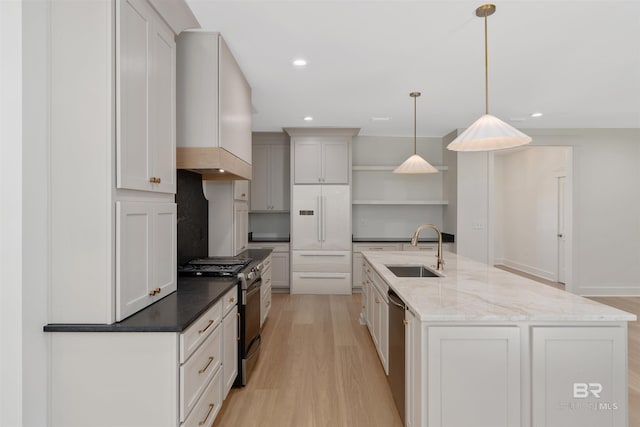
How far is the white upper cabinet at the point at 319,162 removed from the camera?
5.25 metres

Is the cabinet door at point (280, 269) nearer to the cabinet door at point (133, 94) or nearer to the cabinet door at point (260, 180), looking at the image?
the cabinet door at point (260, 180)

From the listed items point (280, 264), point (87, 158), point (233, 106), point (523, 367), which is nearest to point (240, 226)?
point (280, 264)

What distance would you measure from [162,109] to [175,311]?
1.13 metres

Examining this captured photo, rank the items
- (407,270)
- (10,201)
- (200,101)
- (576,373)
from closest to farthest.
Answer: (10,201) → (576,373) → (200,101) → (407,270)

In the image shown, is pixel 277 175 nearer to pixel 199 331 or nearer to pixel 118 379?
pixel 199 331

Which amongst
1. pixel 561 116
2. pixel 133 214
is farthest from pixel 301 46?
pixel 561 116

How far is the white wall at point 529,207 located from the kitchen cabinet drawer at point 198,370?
5.78m

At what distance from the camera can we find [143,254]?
1.71 meters

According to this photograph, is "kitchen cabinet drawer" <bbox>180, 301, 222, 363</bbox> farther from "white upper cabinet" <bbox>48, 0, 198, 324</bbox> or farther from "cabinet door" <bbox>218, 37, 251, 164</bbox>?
"cabinet door" <bbox>218, 37, 251, 164</bbox>

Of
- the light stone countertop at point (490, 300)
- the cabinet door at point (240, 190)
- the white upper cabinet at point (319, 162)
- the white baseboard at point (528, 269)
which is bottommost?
the white baseboard at point (528, 269)

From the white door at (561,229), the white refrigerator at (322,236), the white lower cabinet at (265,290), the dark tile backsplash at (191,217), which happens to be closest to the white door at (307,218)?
the white refrigerator at (322,236)

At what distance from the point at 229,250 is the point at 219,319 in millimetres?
1669

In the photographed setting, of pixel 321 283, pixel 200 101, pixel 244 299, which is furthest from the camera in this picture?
pixel 321 283

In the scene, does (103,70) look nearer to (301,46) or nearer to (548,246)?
(301,46)
